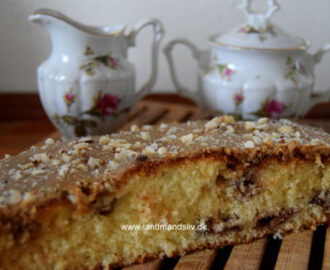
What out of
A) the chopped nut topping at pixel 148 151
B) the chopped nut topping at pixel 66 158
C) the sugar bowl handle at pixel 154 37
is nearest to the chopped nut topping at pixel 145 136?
the chopped nut topping at pixel 148 151

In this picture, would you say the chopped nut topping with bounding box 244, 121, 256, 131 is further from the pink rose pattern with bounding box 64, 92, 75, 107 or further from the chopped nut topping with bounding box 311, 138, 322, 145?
the pink rose pattern with bounding box 64, 92, 75, 107

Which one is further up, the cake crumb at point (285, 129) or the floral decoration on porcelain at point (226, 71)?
the floral decoration on porcelain at point (226, 71)

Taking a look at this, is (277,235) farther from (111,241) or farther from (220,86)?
(220,86)

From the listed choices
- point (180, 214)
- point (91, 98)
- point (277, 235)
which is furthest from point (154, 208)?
point (91, 98)

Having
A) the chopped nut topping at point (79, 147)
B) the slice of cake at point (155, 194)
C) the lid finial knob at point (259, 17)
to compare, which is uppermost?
the lid finial knob at point (259, 17)

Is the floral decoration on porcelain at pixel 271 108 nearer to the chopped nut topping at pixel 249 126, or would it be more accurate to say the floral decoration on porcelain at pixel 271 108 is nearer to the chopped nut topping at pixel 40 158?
the chopped nut topping at pixel 249 126

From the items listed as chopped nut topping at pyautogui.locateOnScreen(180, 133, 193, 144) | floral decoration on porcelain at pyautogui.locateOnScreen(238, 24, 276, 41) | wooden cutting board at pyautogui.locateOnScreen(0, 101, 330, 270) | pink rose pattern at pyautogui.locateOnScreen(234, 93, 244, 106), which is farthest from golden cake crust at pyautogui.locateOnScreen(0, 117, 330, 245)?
floral decoration on porcelain at pyautogui.locateOnScreen(238, 24, 276, 41)

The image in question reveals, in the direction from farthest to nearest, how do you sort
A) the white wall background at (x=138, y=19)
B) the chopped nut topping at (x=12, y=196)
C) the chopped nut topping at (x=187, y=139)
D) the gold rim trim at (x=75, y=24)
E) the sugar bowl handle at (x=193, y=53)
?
the white wall background at (x=138, y=19) < the sugar bowl handle at (x=193, y=53) < the gold rim trim at (x=75, y=24) < the chopped nut topping at (x=187, y=139) < the chopped nut topping at (x=12, y=196)
